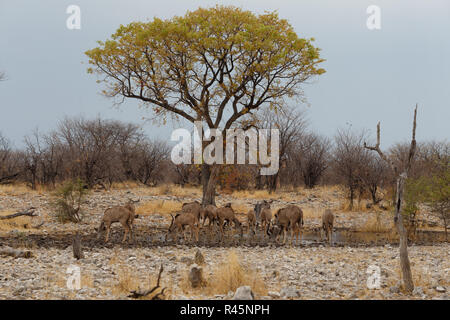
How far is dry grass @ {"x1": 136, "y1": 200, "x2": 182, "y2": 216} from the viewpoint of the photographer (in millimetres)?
24830

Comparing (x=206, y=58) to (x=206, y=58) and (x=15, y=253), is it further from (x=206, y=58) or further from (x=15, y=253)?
(x=15, y=253)

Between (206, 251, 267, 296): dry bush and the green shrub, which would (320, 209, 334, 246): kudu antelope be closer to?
(206, 251, 267, 296): dry bush

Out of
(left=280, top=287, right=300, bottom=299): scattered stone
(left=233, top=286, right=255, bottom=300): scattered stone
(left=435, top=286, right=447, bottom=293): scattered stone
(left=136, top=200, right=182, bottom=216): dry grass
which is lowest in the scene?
(left=136, top=200, right=182, bottom=216): dry grass

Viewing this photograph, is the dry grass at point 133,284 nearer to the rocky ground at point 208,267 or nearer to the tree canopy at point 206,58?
the rocky ground at point 208,267

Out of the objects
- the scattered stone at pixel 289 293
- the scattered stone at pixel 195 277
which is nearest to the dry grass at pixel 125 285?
the scattered stone at pixel 195 277

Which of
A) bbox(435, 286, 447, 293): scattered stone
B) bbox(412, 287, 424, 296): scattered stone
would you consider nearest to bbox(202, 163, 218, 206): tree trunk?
bbox(435, 286, 447, 293): scattered stone

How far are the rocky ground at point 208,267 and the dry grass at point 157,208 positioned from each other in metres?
5.29

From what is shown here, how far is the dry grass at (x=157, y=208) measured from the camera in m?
24.8

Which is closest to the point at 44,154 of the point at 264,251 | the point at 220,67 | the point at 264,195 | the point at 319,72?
the point at 264,195

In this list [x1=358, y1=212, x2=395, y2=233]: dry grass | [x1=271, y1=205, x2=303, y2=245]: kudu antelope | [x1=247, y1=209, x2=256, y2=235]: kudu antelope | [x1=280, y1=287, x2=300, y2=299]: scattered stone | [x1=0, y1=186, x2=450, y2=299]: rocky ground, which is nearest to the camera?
[x1=280, y1=287, x2=300, y2=299]: scattered stone

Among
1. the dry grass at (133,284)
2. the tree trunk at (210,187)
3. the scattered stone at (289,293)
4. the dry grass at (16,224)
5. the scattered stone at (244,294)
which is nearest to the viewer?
the scattered stone at (244,294)

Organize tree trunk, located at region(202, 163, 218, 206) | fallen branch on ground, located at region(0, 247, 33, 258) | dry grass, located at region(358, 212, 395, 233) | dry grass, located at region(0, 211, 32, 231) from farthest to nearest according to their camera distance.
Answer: tree trunk, located at region(202, 163, 218, 206) < dry grass, located at region(358, 212, 395, 233) < dry grass, located at region(0, 211, 32, 231) < fallen branch on ground, located at region(0, 247, 33, 258)

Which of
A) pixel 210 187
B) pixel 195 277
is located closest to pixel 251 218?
pixel 210 187

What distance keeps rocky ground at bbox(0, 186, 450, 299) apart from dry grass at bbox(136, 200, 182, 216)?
5293 millimetres
